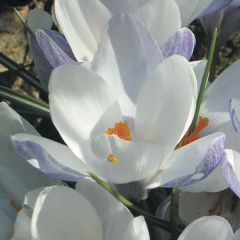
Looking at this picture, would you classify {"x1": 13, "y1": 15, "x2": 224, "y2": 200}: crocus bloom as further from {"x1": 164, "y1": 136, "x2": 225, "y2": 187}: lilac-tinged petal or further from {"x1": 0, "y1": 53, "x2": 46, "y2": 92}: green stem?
{"x1": 0, "y1": 53, "x2": 46, "y2": 92}: green stem

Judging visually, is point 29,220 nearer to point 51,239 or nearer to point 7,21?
point 51,239

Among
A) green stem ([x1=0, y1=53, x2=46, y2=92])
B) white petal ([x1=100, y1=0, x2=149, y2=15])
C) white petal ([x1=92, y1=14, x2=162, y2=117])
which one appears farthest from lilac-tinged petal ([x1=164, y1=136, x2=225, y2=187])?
green stem ([x1=0, y1=53, x2=46, y2=92])

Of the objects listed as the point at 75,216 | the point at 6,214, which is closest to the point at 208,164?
the point at 75,216

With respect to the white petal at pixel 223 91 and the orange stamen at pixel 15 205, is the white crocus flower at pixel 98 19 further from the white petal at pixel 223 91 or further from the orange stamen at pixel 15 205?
the orange stamen at pixel 15 205

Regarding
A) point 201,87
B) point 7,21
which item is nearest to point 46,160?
point 201,87

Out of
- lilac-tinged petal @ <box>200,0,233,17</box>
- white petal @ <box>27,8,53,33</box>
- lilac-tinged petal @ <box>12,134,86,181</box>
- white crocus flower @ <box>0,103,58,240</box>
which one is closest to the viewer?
lilac-tinged petal @ <box>12,134,86,181</box>

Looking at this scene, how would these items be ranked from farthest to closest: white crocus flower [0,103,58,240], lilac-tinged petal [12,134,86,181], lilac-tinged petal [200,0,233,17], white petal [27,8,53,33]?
white petal [27,8,53,33]
lilac-tinged petal [200,0,233,17]
white crocus flower [0,103,58,240]
lilac-tinged petal [12,134,86,181]

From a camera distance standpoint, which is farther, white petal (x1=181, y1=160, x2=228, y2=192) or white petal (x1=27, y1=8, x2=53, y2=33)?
white petal (x1=27, y1=8, x2=53, y2=33)
